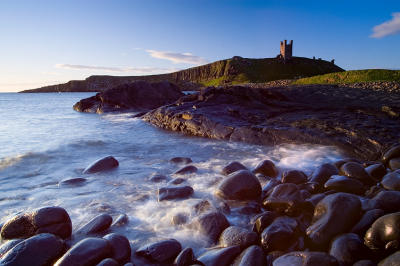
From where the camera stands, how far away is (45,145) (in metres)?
8.84

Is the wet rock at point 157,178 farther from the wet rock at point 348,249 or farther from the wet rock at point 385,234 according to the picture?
the wet rock at point 385,234

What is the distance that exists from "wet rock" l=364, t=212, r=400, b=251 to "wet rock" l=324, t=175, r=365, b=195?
115 cm

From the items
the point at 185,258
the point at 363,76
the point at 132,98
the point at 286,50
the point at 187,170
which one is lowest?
the point at 185,258

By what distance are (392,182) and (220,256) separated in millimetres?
2755

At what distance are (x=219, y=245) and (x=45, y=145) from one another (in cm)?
851

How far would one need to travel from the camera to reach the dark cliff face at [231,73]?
99.2 metres

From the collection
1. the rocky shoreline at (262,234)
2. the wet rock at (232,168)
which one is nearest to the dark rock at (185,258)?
the rocky shoreline at (262,234)

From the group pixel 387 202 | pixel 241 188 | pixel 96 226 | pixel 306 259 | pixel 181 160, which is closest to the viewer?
pixel 306 259

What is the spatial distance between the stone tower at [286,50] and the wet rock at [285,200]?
305 ft

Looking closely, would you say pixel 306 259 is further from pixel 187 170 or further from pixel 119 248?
pixel 187 170

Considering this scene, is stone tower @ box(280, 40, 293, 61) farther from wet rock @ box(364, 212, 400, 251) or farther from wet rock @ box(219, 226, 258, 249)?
wet rock @ box(219, 226, 258, 249)

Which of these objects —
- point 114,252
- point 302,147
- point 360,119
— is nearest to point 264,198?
point 114,252

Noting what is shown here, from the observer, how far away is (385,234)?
2258 millimetres

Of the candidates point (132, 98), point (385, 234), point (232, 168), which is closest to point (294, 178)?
point (232, 168)
